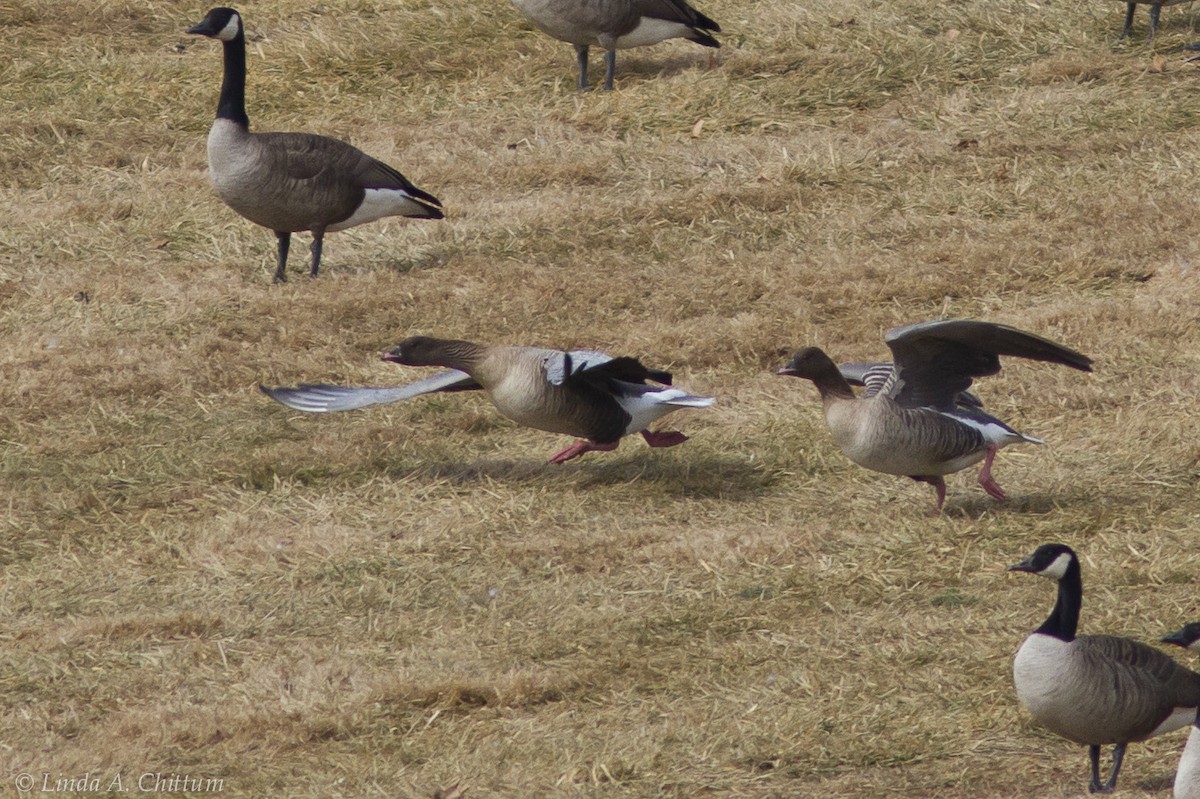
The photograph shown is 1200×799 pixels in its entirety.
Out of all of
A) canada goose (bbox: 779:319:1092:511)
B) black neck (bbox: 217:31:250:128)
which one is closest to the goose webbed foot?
black neck (bbox: 217:31:250:128)

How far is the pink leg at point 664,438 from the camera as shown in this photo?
7934mm

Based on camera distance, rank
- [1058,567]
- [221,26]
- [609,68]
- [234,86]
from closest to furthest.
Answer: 1. [1058,567]
2. [234,86]
3. [221,26]
4. [609,68]

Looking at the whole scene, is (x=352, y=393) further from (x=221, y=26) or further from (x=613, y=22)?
(x=613, y=22)

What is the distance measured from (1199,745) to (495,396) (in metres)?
3.84

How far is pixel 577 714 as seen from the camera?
19.3ft

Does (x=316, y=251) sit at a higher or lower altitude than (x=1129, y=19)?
lower

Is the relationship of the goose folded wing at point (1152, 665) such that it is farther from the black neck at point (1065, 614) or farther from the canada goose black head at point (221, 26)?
the canada goose black head at point (221, 26)

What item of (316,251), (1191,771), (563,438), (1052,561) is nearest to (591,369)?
(563,438)

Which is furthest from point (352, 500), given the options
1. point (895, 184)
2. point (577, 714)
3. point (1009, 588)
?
point (895, 184)

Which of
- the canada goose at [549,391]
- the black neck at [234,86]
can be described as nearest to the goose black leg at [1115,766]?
the canada goose at [549,391]

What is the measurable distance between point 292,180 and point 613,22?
3.60 meters

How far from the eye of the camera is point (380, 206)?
33.3 feet

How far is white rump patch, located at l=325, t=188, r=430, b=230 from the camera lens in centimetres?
1009

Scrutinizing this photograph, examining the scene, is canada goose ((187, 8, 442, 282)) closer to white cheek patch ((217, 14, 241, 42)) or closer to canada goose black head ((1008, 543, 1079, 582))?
white cheek patch ((217, 14, 241, 42))
